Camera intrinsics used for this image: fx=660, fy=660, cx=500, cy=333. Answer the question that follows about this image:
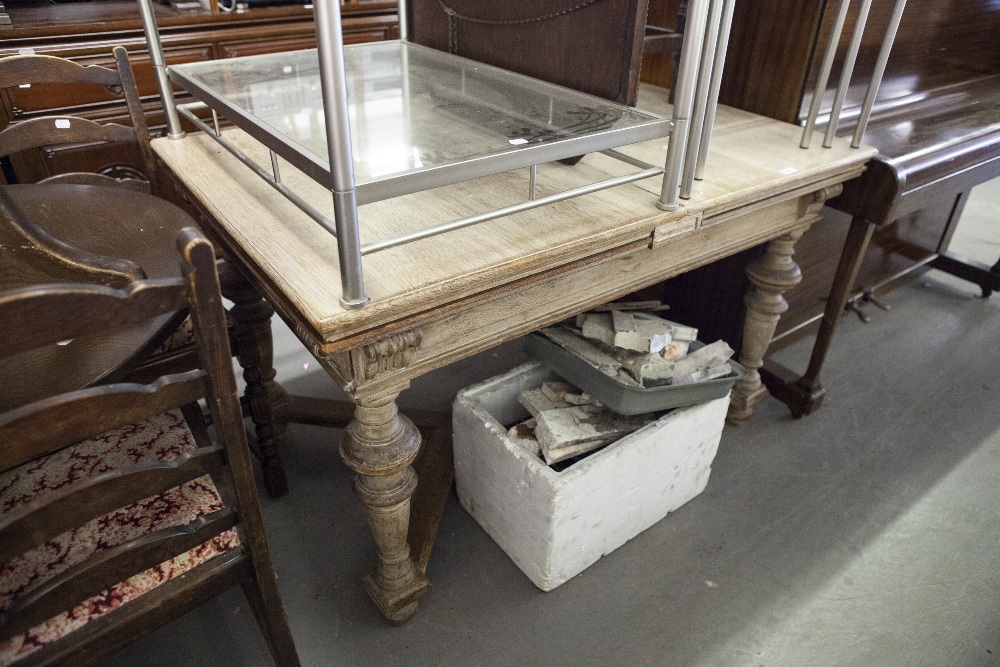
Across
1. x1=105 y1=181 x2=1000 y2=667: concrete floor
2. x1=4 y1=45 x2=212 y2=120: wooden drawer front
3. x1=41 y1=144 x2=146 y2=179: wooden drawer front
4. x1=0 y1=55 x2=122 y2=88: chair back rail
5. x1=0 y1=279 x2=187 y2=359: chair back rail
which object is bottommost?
x1=105 y1=181 x2=1000 y2=667: concrete floor

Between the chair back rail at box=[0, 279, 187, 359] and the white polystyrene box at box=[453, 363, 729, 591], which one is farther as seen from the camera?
the white polystyrene box at box=[453, 363, 729, 591]

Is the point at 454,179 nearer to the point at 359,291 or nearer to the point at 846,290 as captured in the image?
the point at 359,291

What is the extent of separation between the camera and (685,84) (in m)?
1.09

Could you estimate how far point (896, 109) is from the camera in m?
2.12

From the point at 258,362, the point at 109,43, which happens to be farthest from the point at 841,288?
the point at 109,43

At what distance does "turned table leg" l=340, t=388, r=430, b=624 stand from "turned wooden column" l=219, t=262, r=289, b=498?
452 millimetres

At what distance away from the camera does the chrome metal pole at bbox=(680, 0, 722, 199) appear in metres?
1.09

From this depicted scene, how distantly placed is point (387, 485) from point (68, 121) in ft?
3.74

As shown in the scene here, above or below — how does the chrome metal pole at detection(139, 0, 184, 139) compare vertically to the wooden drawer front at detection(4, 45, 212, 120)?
above

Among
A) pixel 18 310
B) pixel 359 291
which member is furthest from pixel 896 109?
pixel 18 310

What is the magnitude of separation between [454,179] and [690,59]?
45 cm

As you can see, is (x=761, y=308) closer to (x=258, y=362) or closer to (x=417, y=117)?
(x=417, y=117)

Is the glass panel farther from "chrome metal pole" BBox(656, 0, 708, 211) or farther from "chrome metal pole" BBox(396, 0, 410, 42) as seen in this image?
"chrome metal pole" BBox(396, 0, 410, 42)

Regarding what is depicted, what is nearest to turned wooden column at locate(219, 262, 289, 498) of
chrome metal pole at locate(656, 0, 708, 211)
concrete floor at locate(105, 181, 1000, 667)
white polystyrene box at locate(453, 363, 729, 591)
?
concrete floor at locate(105, 181, 1000, 667)
